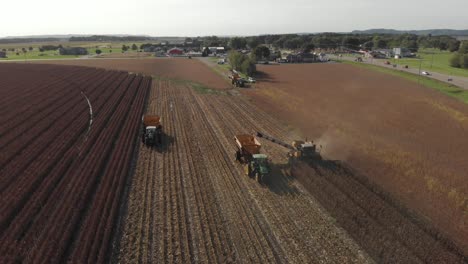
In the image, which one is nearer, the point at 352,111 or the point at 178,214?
the point at 178,214

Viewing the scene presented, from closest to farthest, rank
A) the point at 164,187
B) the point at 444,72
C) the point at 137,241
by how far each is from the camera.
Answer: the point at 137,241 < the point at 164,187 < the point at 444,72

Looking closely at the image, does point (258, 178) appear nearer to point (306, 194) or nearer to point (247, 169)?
point (247, 169)

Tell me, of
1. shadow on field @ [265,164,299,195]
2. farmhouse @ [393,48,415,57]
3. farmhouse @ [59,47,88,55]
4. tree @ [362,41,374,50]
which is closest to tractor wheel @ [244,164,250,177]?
shadow on field @ [265,164,299,195]

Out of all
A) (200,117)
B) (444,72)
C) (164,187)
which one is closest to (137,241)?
(164,187)

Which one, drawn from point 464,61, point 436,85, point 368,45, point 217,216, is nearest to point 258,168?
point 217,216

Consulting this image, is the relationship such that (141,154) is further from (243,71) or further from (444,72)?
(444,72)

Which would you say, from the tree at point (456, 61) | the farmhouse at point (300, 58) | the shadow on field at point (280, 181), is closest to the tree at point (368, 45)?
the farmhouse at point (300, 58)

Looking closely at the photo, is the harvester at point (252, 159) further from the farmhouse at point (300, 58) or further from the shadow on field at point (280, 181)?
the farmhouse at point (300, 58)
